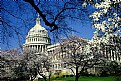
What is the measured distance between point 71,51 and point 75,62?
11.7ft

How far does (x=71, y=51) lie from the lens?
5391 cm

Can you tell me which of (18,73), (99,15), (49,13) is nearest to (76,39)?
(18,73)

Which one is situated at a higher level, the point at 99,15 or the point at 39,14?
the point at 99,15

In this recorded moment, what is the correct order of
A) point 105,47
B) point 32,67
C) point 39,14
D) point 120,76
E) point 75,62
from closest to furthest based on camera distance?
point 39,14, point 105,47, point 120,76, point 75,62, point 32,67

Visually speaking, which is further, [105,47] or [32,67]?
[32,67]

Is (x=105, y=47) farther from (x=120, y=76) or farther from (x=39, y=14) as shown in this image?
(x=120, y=76)

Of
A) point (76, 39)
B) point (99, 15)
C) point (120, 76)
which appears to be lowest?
point (120, 76)

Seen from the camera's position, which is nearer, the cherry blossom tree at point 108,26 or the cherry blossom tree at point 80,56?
the cherry blossom tree at point 108,26

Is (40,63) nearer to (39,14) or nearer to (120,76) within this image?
(120,76)

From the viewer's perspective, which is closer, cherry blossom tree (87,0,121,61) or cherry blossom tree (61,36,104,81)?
cherry blossom tree (87,0,121,61)

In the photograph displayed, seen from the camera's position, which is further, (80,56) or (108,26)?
(80,56)

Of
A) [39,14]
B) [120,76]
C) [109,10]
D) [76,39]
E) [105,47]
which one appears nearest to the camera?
[39,14]

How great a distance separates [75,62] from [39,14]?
44369 millimetres

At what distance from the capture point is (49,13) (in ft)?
23.2
